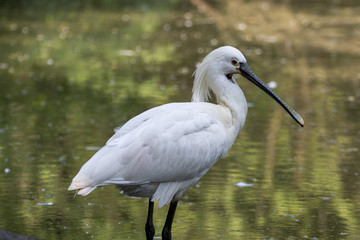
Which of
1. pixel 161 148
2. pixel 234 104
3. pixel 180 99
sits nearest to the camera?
pixel 161 148

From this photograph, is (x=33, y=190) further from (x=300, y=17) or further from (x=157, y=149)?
(x=300, y=17)

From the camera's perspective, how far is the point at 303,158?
9180 mm

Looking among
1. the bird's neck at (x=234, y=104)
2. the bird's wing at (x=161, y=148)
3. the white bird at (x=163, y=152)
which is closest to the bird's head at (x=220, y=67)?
the bird's neck at (x=234, y=104)

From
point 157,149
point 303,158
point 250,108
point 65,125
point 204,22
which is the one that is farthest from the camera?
point 204,22

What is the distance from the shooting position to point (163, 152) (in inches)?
241

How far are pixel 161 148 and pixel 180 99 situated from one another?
6052mm

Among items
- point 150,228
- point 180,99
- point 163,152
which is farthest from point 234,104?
point 180,99

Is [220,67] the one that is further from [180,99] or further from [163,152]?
[180,99]

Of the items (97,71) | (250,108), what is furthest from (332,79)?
(97,71)

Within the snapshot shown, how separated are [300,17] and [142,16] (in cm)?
435

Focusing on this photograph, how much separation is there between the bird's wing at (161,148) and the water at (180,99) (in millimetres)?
753

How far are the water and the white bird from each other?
618 mm

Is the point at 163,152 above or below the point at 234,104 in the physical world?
below

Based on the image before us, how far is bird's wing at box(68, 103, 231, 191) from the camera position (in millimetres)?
5953
